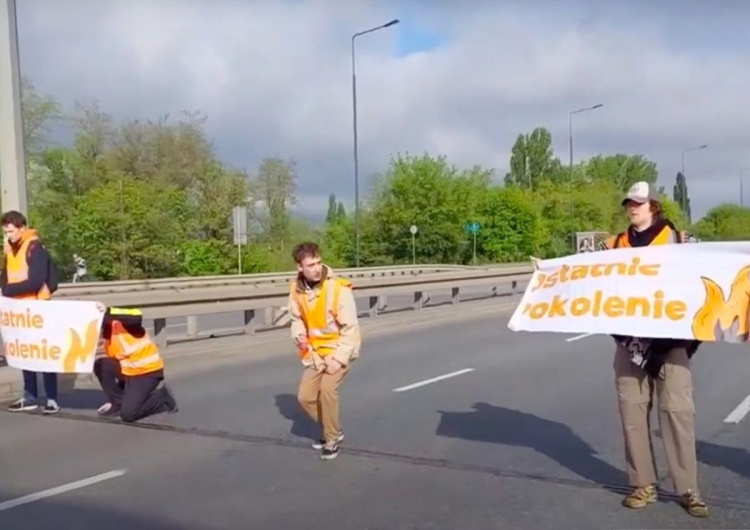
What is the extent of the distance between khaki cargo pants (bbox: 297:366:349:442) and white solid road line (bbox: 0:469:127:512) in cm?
149

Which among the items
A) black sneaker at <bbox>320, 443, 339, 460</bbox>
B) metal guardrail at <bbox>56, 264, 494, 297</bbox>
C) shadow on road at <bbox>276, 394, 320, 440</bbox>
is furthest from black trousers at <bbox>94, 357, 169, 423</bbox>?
metal guardrail at <bbox>56, 264, 494, 297</bbox>

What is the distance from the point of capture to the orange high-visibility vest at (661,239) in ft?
20.8

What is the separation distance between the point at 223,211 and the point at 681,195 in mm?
50118

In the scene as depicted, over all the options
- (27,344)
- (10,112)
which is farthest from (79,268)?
(27,344)

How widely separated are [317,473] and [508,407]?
11.1 feet

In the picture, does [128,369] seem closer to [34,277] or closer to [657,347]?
[34,277]

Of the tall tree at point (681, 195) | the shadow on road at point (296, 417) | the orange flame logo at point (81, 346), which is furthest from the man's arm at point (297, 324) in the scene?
the tall tree at point (681, 195)

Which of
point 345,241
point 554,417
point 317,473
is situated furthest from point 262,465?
point 345,241

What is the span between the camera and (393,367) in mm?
13742

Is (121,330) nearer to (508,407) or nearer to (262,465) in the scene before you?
(262,465)

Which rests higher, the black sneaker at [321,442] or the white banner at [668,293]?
the white banner at [668,293]

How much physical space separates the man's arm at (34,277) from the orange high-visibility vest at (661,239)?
229 inches

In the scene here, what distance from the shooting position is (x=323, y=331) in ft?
25.1

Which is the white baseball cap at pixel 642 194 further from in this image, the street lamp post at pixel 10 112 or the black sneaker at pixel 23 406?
→ the street lamp post at pixel 10 112
